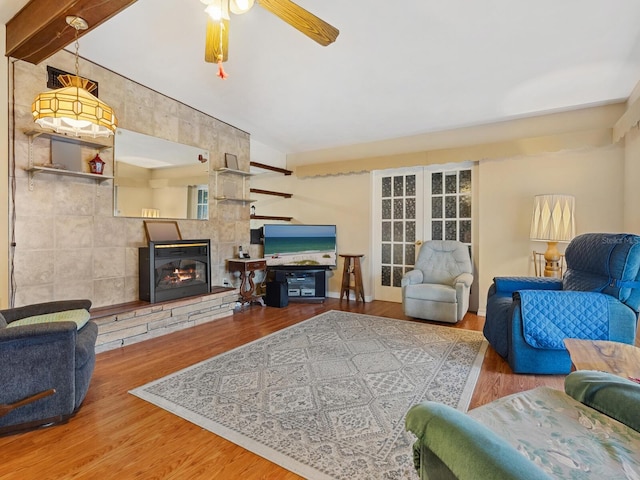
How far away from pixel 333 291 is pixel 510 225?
285 cm

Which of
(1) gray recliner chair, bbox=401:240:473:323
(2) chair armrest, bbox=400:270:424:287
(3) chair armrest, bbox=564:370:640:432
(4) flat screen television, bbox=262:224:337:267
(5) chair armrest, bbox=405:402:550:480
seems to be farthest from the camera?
(4) flat screen television, bbox=262:224:337:267

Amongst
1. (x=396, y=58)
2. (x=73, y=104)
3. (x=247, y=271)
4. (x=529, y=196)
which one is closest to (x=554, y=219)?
(x=529, y=196)

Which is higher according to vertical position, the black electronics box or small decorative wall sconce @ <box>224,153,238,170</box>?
small decorative wall sconce @ <box>224,153,238,170</box>

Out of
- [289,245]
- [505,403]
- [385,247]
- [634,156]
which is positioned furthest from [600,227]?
[289,245]

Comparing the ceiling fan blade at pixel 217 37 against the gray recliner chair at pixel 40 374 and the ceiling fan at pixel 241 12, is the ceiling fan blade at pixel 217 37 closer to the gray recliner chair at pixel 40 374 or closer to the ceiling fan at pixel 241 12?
the ceiling fan at pixel 241 12

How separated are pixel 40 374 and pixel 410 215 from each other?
4.53 meters

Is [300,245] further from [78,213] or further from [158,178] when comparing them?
[78,213]

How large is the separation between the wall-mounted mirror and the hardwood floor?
167cm

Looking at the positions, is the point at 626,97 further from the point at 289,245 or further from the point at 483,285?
the point at 289,245

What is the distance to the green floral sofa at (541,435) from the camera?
0.67 meters

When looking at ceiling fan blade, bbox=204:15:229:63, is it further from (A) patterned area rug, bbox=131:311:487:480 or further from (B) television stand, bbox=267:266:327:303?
(B) television stand, bbox=267:266:327:303

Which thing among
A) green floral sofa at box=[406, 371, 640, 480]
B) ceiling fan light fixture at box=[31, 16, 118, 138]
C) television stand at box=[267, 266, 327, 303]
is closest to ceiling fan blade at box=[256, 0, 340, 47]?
ceiling fan light fixture at box=[31, 16, 118, 138]

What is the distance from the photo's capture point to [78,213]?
10.2 ft

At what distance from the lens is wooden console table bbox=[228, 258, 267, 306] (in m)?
4.58
